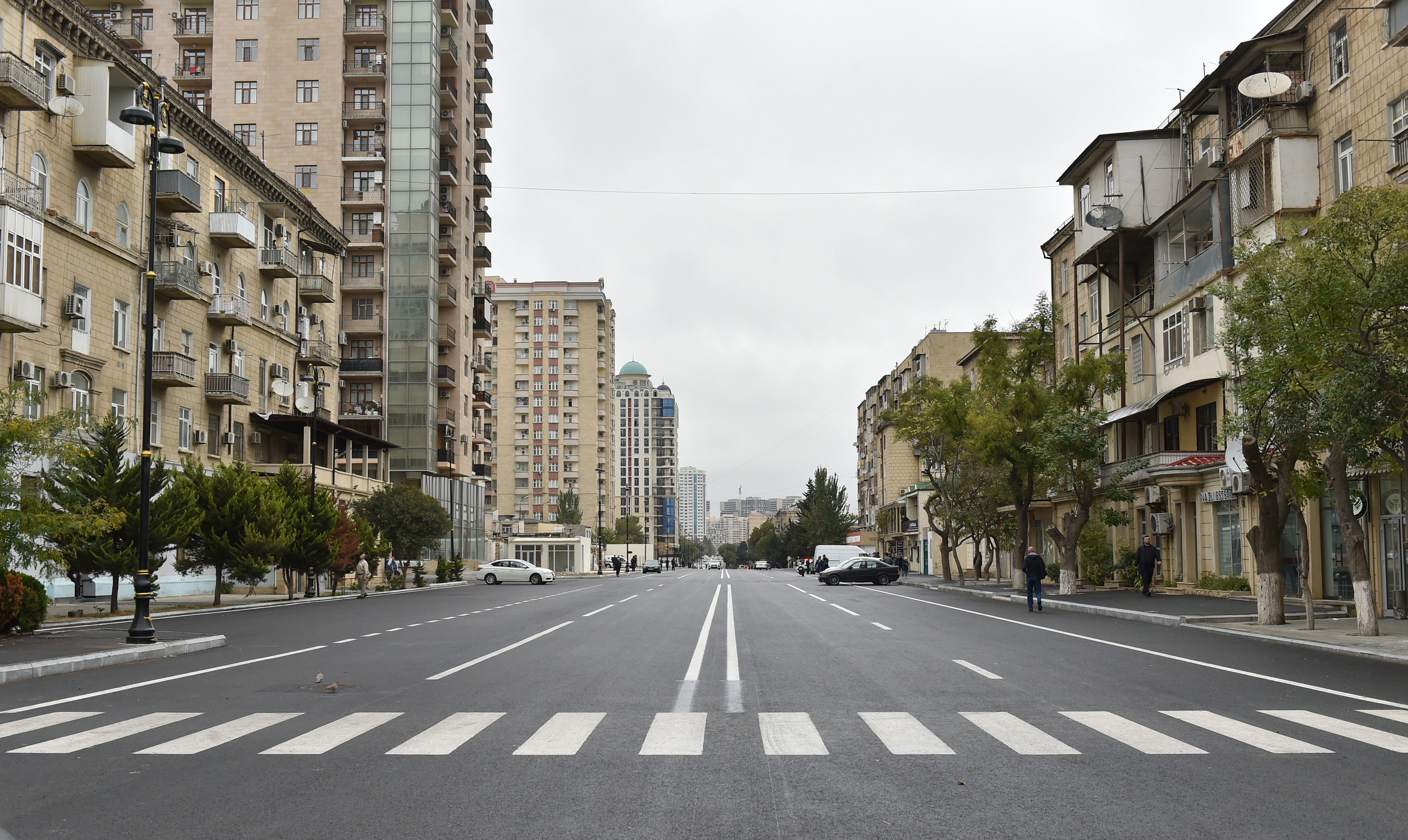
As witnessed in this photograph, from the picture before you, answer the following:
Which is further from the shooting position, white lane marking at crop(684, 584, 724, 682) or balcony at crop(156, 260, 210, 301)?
balcony at crop(156, 260, 210, 301)

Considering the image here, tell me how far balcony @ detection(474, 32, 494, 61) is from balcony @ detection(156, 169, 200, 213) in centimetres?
4639

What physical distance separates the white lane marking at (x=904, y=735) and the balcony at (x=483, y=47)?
266 ft

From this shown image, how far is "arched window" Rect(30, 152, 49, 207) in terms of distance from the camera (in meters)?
31.9

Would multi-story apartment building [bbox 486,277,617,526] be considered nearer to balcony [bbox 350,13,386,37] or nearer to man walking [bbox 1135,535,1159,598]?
balcony [bbox 350,13,386,37]

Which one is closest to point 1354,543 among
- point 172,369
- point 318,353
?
point 172,369

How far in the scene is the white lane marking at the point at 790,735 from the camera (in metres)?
8.49

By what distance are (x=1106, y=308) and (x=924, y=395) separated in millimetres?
8256

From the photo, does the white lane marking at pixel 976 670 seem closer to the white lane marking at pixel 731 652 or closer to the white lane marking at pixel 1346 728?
the white lane marking at pixel 731 652

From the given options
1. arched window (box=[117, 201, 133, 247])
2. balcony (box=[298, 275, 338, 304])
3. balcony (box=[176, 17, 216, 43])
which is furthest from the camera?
balcony (box=[176, 17, 216, 43])

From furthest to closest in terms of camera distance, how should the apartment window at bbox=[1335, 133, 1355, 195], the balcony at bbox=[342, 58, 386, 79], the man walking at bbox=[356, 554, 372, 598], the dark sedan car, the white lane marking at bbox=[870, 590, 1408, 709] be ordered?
the balcony at bbox=[342, 58, 386, 79], the dark sedan car, the man walking at bbox=[356, 554, 372, 598], the apartment window at bbox=[1335, 133, 1355, 195], the white lane marking at bbox=[870, 590, 1408, 709]

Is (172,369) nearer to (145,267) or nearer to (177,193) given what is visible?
(145,267)

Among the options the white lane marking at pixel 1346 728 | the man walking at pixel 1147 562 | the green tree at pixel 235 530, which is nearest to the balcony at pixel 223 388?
the green tree at pixel 235 530

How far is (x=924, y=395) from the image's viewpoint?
4747 cm

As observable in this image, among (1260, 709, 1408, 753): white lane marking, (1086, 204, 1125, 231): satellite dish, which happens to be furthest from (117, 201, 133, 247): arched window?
(1260, 709, 1408, 753): white lane marking
